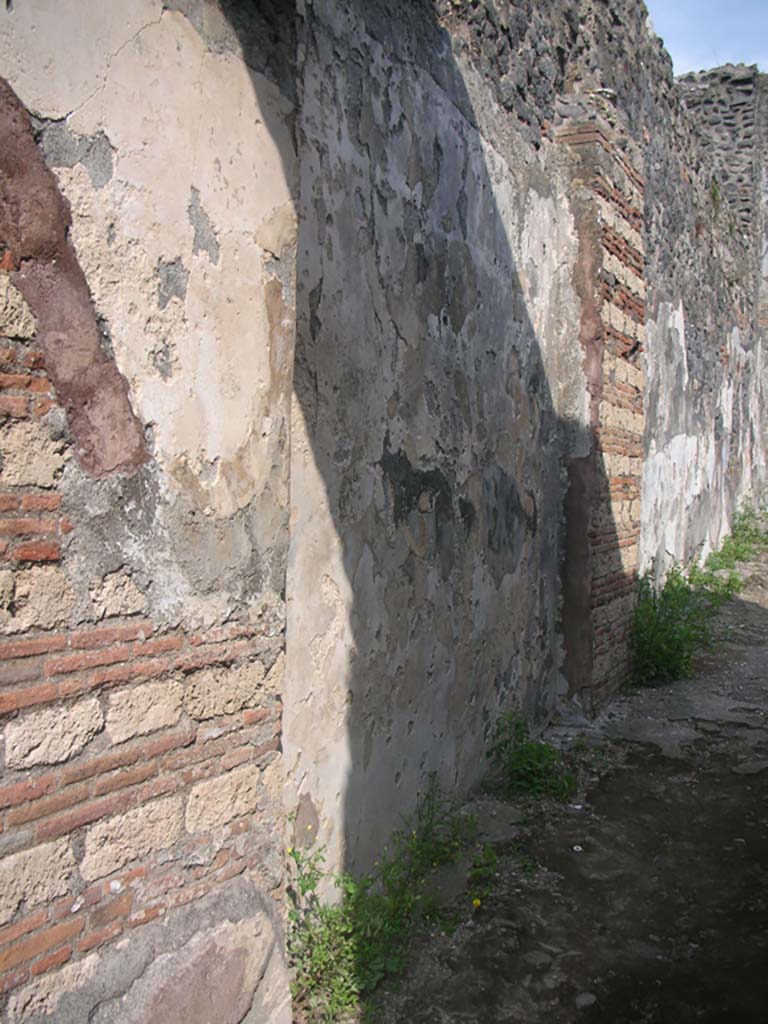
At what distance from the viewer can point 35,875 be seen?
60.7 inches

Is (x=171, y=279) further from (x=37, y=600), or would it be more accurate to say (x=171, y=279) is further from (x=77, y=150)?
(x=37, y=600)

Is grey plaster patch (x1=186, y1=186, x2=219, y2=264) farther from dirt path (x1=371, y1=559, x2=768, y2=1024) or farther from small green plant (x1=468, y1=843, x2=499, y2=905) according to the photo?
small green plant (x1=468, y1=843, x2=499, y2=905)

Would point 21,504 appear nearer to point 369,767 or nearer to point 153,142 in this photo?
point 153,142

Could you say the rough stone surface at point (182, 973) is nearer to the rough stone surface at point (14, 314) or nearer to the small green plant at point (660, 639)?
the rough stone surface at point (14, 314)

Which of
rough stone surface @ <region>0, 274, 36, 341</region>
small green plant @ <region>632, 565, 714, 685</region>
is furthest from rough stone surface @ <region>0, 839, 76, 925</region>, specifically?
small green plant @ <region>632, 565, 714, 685</region>

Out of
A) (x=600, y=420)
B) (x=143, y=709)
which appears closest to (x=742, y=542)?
(x=600, y=420)

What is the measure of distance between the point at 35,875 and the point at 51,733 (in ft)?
0.78

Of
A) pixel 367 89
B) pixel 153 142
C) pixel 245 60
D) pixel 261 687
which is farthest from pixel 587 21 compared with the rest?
pixel 261 687

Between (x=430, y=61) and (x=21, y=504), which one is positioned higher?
(x=430, y=61)

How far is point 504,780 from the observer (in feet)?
12.6

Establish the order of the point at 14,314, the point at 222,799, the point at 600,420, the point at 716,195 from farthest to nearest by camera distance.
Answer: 1. the point at 716,195
2. the point at 600,420
3. the point at 222,799
4. the point at 14,314

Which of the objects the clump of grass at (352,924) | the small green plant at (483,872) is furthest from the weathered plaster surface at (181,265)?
the small green plant at (483,872)

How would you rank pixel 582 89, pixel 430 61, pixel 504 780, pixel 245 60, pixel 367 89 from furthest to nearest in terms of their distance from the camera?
pixel 582 89, pixel 504 780, pixel 430 61, pixel 367 89, pixel 245 60

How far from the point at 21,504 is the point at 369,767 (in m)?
1.68
